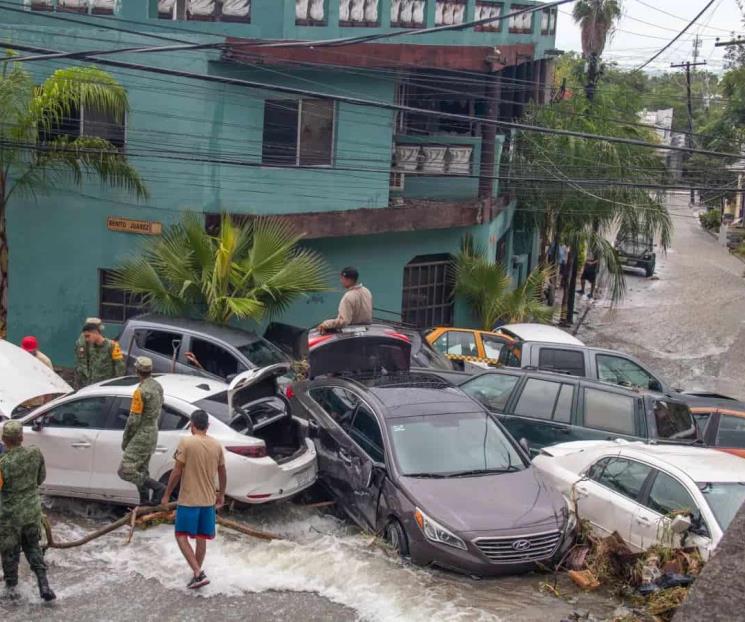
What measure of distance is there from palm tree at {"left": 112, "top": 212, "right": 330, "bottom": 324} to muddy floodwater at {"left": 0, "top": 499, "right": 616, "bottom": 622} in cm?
644

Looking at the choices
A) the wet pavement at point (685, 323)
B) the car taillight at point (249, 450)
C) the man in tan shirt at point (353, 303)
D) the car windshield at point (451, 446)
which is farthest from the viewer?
the wet pavement at point (685, 323)

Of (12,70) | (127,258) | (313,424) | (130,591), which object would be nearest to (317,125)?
(127,258)

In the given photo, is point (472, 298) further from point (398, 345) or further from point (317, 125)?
point (398, 345)

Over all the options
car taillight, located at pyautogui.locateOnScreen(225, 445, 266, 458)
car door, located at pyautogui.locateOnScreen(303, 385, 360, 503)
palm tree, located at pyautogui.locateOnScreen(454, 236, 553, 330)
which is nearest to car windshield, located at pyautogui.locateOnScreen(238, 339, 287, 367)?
car door, located at pyautogui.locateOnScreen(303, 385, 360, 503)

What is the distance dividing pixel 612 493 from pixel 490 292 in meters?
12.8

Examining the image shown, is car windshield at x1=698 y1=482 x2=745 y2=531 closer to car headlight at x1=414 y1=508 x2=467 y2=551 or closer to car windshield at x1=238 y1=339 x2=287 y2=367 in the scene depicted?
car headlight at x1=414 y1=508 x2=467 y2=551

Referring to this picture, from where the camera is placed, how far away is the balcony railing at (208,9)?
59.5 feet

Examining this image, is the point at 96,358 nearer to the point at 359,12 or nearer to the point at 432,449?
the point at 432,449

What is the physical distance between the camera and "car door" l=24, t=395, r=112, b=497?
→ 1043 centimetres

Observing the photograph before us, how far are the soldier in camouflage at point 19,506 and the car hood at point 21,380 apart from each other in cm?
289

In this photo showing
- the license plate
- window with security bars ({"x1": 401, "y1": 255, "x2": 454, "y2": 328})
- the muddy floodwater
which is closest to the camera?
the muddy floodwater

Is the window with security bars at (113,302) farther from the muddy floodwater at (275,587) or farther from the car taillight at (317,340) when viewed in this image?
the muddy floodwater at (275,587)

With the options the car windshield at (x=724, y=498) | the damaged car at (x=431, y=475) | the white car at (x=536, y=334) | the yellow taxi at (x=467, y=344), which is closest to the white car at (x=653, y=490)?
the car windshield at (x=724, y=498)

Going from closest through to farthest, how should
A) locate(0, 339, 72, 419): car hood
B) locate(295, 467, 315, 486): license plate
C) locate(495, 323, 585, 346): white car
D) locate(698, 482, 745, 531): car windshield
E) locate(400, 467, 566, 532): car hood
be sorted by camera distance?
locate(698, 482, 745, 531): car windshield
locate(400, 467, 566, 532): car hood
locate(295, 467, 315, 486): license plate
locate(0, 339, 72, 419): car hood
locate(495, 323, 585, 346): white car
